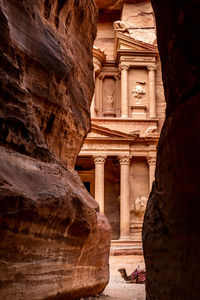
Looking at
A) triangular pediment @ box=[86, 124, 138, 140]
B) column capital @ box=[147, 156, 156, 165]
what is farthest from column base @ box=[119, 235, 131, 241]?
triangular pediment @ box=[86, 124, 138, 140]

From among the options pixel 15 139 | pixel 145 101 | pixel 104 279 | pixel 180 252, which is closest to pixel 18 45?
pixel 15 139

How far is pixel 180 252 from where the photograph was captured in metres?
2.51

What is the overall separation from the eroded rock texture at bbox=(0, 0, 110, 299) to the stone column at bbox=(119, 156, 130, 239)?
598 inches

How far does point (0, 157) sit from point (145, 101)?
73.6 ft

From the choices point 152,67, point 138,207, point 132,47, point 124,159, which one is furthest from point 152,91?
point 138,207

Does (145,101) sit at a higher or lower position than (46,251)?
higher

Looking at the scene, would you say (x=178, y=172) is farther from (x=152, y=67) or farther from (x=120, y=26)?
(x=120, y=26)

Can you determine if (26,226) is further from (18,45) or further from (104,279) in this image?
(104,279)

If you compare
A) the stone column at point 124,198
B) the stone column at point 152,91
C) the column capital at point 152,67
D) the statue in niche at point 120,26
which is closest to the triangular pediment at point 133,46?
the column capital at point 152,67

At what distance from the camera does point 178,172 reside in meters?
2.63

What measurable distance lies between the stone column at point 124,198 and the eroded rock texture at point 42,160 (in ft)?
49.8

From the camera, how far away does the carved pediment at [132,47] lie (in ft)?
82.0

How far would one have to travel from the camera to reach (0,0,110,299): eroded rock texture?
10.5 feet

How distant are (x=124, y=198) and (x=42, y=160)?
57.6ft
